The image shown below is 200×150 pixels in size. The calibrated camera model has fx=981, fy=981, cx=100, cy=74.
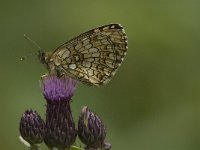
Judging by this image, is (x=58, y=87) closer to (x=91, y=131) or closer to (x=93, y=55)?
(x=93, y=55)

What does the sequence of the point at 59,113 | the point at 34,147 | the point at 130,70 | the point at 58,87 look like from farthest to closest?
the point at 130,70 < the point at 58,87 < the point at 59,113 < the point at 34,147

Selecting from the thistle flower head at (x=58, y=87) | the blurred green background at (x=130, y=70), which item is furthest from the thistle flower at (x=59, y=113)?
the blurred green background at (x=130, y=70)

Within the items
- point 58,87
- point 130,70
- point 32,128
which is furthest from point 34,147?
point 130,70

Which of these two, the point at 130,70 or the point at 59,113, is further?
the point at 130,70

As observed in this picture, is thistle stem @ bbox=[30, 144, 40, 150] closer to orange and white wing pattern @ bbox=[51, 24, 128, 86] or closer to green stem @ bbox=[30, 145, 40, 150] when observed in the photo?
green stem @ bbox=[30, 145, 40, 150]

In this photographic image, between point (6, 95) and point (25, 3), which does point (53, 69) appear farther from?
point (25, 3)

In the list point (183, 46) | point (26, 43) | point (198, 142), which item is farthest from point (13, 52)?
point (198, 142)

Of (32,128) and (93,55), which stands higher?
(93,55)
